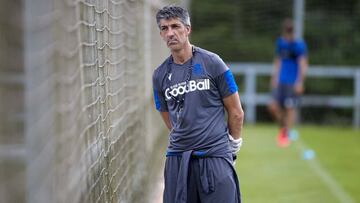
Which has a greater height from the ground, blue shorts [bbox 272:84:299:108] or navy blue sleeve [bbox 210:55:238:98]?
navy blue sleeve [bbox 210:55:238:98]

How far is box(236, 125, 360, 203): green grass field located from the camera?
30.9ft

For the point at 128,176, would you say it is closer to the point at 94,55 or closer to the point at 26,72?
the point at 94,55

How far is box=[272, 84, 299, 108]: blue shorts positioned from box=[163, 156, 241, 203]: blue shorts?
9331 millimetres

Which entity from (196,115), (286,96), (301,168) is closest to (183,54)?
(196,115)

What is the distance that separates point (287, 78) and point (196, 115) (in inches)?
381

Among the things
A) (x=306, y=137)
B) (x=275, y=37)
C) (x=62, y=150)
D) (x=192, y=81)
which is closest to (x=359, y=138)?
(x=306, y=137)

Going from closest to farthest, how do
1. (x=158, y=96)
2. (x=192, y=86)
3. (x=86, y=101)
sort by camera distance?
(x=86, y=101) < (x=192, y=86) < (x=158, y=96)

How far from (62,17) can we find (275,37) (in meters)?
17.9

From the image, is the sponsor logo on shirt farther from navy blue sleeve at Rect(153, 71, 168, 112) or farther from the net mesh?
the net mesh

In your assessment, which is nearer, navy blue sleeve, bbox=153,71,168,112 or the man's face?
the man's face

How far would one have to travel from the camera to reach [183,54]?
5457mm

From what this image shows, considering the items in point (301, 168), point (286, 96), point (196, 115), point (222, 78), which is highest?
point (222, 78)

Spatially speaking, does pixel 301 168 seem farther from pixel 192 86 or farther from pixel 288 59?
pixel 192 86

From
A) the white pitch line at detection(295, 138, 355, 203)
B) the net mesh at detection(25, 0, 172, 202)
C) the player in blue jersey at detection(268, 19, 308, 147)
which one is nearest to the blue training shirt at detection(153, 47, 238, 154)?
the net mesh at detection(25, 0, 172, 202)
